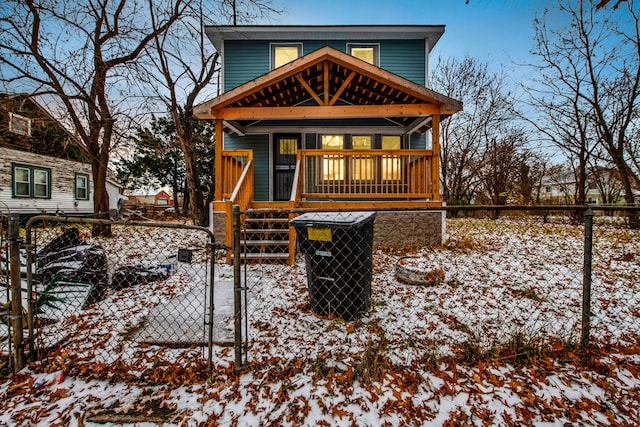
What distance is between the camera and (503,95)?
14.7m

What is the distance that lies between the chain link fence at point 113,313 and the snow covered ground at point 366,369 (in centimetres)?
3

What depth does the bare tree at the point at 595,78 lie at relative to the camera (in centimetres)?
948

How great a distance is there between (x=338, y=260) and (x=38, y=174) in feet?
62.2

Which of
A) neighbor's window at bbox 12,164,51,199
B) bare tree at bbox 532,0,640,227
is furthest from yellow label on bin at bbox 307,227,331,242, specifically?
neighbor's window at bbox 12,164,51,199

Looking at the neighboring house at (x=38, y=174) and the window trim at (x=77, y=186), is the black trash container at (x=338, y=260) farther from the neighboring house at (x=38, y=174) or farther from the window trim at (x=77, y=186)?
the window trim at (x=77, y=186)

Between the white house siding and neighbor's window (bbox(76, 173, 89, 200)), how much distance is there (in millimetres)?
193

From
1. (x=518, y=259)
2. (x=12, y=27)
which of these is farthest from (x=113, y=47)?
(x=518, y=259)

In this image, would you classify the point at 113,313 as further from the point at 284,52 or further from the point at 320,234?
the point at 284,52

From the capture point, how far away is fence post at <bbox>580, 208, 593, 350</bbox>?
2.16m

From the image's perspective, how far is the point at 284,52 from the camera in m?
9.91

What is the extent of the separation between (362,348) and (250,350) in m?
1.03

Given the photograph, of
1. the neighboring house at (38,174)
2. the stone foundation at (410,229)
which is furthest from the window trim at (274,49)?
the neighboring house at (38,174)

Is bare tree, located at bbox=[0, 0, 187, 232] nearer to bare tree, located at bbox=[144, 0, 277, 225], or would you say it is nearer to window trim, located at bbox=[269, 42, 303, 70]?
bare tree, located at bbox=[144, 0, 277, 225]

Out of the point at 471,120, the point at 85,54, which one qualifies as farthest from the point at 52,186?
the point at 471,120
